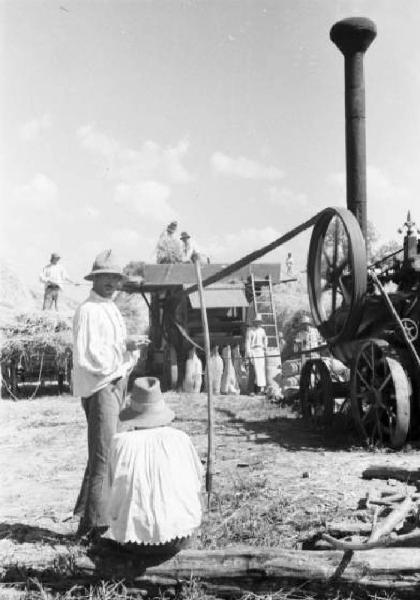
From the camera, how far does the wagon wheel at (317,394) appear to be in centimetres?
905

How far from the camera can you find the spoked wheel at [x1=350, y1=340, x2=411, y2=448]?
23.1ft

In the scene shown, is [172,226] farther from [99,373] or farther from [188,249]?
[99,373]

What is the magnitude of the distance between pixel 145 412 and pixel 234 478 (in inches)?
112

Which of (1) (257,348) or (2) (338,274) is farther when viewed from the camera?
(1) (257,348)

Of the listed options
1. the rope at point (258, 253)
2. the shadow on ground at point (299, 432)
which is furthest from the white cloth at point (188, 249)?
the rope at point (258, 253)

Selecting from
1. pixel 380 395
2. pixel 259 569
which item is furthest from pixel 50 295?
pixel 259 569

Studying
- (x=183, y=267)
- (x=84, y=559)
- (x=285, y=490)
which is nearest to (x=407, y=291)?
(x=285, y=490)

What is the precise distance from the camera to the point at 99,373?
434 cm

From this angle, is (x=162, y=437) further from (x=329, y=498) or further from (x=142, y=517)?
(x=329, y=498)

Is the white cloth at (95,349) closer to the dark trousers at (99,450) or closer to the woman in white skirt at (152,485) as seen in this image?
the dark trousers at (99,450)

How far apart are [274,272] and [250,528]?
1091 cm

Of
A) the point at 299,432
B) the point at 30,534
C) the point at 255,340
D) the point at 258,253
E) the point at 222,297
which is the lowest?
the point at 30,534

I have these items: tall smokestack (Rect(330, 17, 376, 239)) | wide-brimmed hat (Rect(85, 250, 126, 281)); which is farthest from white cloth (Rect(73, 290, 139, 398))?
tall smokestack (Rect(330, 17, 376, 239))

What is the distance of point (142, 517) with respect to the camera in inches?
133
